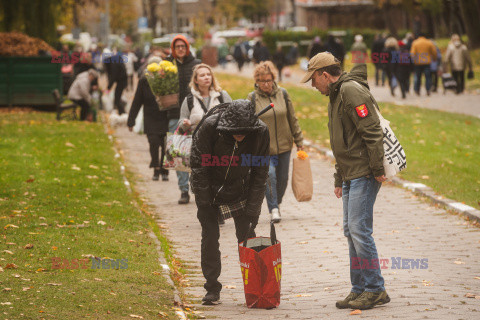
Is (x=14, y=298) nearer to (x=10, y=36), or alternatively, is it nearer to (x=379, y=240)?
(x=379, y=240)

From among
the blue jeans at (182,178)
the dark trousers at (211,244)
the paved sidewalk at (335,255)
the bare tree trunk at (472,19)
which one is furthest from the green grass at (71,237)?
the bare tree trunk at (472,19)

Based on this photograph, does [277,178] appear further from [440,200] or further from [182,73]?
[440,200]

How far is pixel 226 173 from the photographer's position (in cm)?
712

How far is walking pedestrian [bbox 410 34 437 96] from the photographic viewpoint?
2758 centimetres

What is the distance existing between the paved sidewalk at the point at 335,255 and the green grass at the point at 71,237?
50 centimetres

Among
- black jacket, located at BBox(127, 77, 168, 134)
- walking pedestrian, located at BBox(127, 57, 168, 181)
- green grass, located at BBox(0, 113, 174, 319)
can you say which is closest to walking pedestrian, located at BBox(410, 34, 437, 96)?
green grass, located at BBox(0, 113, 174, 319)

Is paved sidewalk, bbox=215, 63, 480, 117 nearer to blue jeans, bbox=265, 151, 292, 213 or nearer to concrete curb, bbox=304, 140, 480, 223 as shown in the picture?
concrete curb, bbox=304, 140, 480, 223

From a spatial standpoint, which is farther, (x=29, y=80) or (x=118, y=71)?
(x=29, y=80)

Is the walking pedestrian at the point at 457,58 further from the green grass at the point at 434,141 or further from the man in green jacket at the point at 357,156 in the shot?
the man in green jacket at the point at 357,156

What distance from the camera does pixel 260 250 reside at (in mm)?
7348

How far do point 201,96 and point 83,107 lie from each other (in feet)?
42.0

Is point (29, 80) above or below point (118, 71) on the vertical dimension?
below

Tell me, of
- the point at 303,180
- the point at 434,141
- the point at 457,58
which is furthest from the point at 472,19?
the point at 303,180

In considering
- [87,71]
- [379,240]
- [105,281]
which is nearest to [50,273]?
[105,281]
